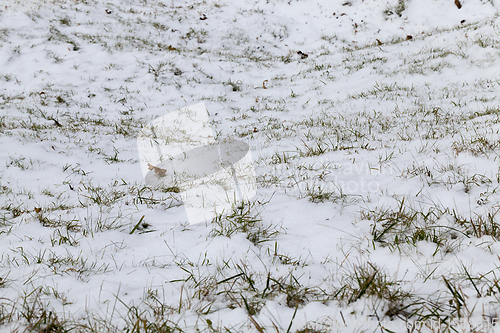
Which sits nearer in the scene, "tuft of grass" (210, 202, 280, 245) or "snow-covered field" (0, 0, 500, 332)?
"snow-covered field" (0, 0, 500, 332)

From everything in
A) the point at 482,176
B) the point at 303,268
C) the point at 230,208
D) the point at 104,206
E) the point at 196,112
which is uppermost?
the point at 482,176

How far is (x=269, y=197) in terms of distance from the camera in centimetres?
295

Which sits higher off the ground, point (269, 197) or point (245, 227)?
point (245, 227)

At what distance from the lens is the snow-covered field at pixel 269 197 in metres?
1.45

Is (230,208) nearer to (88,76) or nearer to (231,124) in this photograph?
(231,124)

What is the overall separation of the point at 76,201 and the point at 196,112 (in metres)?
5.19

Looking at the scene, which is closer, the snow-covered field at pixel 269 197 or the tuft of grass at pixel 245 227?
the snow-covered field at pixel 269 197

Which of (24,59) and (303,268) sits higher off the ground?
(303,268)

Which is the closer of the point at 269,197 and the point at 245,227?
the point at 245,227

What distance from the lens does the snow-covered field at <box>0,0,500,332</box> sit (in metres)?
1.45

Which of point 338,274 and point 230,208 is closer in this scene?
point 338,274

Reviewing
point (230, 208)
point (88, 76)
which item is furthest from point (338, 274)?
point (88, 76)

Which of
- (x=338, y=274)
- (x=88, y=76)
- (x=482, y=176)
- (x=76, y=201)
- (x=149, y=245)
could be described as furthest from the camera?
(x=88, y=76)

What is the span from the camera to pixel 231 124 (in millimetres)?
7504
